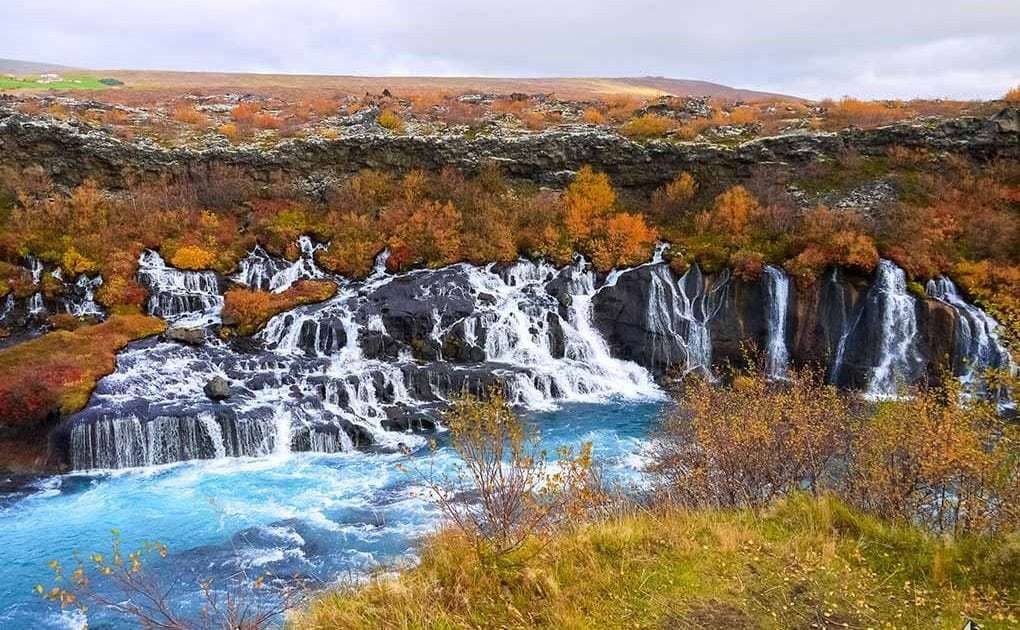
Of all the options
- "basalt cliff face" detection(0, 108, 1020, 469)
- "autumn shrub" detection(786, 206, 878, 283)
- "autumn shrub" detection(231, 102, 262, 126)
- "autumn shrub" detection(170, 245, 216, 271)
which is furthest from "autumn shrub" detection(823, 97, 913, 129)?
"autumn shrub" detection(231, 102, 262, 126)

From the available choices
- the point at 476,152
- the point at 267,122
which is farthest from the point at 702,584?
the point at 267,122

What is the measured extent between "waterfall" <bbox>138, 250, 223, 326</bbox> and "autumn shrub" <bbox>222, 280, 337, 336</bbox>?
0.80 metres

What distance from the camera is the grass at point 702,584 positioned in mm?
6551

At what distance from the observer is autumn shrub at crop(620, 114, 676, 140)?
1554 inches

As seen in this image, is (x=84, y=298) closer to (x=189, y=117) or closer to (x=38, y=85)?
(x=189, y=117)

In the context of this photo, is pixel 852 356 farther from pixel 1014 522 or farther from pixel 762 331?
pixel 1014 522

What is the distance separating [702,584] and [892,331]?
2283 centimetres

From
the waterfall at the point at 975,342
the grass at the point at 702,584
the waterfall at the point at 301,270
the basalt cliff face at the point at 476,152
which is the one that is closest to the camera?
the grass at the point at 702,584

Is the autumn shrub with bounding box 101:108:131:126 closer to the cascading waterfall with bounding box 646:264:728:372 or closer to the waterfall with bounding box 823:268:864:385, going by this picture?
the cascading waterfall with bounding box 646:264:728:372

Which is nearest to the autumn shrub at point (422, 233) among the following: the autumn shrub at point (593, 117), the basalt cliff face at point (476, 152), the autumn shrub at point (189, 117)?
the basalt cliff face at point (476, 152)

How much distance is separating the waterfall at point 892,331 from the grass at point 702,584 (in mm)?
19186

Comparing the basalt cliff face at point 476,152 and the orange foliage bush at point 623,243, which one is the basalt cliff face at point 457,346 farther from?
the basalt cliff face at point 476,152

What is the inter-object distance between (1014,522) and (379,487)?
14.2 m

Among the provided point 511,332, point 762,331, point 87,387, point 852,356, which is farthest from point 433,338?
point 852,356
